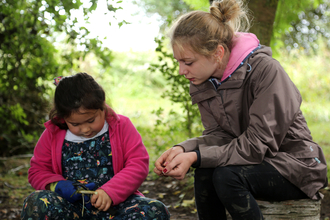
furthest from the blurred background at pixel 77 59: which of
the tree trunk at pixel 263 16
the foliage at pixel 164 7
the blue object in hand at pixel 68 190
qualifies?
the foliage at pixel 164 7

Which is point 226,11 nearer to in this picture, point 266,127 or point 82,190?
point 266,127

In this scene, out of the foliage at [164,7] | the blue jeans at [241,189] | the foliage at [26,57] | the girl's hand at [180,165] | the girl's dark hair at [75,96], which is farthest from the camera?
the foliage at [164,7]

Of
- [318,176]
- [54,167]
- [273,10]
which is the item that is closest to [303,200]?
[318,176]

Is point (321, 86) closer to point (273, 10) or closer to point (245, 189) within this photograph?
point (273, 10)

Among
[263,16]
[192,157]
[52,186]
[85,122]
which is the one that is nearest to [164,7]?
[263,16]

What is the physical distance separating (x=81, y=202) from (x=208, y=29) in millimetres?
1235

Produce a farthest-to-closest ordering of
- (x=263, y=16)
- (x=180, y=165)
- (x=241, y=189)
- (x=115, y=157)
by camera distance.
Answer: (x=263, y=16)
(x=115, y=157)
(x=180, y=165)
(x=241, y=189)

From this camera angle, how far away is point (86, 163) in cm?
201

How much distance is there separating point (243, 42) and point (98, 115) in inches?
37.2

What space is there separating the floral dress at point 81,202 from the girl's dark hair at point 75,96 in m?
0.22

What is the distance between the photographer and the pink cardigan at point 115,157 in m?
1.94

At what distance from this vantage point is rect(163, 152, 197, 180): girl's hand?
1666mm

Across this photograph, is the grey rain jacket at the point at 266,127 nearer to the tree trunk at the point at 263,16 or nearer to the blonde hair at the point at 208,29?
the blonde hair at the point at 208,29

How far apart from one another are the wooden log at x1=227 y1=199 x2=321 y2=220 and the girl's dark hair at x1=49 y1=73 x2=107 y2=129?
1.12 meters
